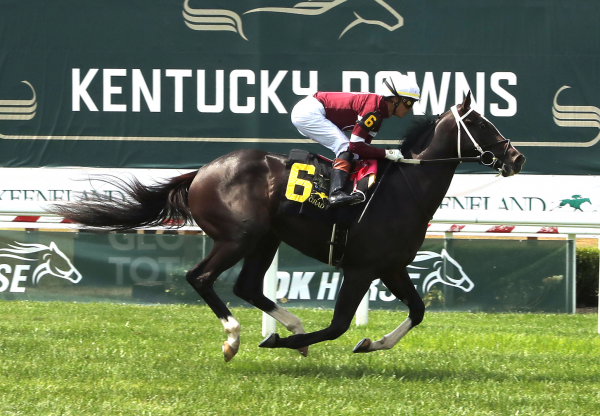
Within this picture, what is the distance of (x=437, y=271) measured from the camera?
8203 millimetres

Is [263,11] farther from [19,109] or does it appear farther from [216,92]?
[19,109]

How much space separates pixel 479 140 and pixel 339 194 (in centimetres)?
97

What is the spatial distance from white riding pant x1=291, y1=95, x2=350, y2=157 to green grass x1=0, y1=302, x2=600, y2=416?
4.76ft

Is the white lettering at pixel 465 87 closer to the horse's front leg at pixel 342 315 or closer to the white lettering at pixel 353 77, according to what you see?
the white lettering at pixel 353 77

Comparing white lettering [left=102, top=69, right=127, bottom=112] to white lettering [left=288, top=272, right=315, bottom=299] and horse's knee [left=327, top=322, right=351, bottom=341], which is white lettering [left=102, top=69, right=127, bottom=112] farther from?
horse's knee [left=327, top=322, right=351, bottom=341]

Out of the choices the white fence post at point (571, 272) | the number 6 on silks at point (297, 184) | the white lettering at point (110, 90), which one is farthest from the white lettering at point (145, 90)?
the white fence post at point (571, 272)

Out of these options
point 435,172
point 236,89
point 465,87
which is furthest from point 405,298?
point 236,89

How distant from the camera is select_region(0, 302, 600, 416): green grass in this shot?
3869mm

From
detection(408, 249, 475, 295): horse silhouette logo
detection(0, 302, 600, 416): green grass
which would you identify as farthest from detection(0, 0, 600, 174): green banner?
detection(0, 302, 600, 416): green grass

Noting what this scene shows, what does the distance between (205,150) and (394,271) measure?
4265mm

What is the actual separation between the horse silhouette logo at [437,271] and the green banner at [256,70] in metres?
1.09

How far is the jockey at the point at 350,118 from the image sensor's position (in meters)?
4.73

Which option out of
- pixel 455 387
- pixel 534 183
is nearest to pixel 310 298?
pixel 534 183

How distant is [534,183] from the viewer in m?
8.48
